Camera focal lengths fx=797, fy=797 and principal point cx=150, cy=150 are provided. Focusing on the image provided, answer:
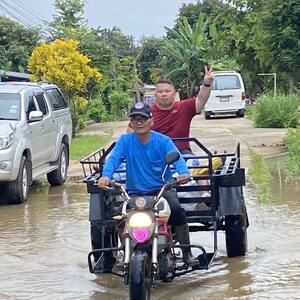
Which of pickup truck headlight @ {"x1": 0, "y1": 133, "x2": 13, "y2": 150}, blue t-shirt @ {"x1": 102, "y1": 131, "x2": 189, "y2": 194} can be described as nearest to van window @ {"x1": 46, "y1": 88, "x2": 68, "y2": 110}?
pickup truck headlight @ {"x1": 0, "y1": 133, "x2": 13, "y2": 150}

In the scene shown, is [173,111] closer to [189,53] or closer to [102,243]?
[102,243]

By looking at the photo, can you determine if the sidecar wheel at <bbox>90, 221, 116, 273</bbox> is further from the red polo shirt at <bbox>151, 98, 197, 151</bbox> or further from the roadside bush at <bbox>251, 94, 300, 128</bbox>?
the roadside bush at <bbox>251, 94, 300, 128</bbox>

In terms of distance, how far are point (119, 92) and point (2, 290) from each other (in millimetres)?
31726

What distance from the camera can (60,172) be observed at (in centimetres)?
1415

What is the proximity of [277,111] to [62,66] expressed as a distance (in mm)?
7326

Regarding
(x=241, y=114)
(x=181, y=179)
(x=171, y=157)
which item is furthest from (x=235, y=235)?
(x=241, y=114)

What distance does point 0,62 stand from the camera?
1325 inches

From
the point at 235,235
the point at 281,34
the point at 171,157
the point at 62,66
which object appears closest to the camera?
the point at 171,157

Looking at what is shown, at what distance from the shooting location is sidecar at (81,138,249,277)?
710cm

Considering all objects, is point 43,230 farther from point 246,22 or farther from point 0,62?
point 0,62

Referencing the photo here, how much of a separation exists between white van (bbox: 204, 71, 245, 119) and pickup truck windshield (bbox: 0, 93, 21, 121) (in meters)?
20.2

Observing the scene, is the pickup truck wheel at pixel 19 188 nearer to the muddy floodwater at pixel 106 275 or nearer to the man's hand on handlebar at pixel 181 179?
the muddy floodwater at pixel 106 275

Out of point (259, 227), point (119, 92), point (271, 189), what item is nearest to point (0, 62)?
point (119, 92)

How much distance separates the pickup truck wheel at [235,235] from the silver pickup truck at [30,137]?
4.82m
